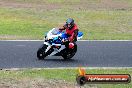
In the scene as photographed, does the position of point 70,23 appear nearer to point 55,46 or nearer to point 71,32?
point 71,32

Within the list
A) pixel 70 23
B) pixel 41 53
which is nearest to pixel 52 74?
pixel 70 23

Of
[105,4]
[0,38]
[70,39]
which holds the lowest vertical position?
[105,4]

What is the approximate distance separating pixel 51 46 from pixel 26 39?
5518 millimetres

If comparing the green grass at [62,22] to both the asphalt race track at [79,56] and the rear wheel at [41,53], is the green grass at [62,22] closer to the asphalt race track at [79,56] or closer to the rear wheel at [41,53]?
the asphalt race track at [79,56]

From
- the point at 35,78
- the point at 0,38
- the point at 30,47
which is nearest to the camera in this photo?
the point at 35,78

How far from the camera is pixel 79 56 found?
57.1 feet

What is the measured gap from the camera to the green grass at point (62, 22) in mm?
24087

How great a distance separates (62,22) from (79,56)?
11046 millimetres

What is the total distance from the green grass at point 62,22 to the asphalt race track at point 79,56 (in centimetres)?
222

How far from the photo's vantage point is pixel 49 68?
14562 millimetres

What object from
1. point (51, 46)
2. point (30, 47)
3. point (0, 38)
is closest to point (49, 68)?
point (51, 46)

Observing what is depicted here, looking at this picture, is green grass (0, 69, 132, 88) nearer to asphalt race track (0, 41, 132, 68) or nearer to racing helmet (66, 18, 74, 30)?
asphalt race track (0, 41, 132, 68)

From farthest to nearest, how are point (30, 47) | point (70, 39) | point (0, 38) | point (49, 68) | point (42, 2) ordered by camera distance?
point (42, 2) < point (0, 38) < point (30, 47) < point (70, 39) < point (49, 68)

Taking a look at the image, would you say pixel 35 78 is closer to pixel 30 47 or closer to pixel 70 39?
pixel 70 39
